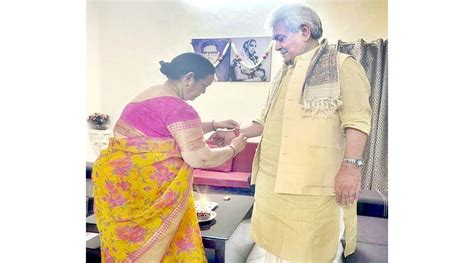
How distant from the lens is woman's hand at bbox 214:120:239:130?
859 millimetres

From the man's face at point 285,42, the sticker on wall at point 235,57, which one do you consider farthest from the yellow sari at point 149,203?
the man's face at point 285,42

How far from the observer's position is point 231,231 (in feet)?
2.77

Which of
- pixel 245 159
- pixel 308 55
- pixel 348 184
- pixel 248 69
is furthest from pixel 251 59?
pixel 348 184

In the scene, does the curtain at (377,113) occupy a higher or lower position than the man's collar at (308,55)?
lower

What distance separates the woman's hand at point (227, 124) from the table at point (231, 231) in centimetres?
16

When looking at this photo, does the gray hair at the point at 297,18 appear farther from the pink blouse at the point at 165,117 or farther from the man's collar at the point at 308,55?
the pink blouse at the point at 165,117

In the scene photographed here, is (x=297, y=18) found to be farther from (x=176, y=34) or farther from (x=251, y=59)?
(x=176, y=34)

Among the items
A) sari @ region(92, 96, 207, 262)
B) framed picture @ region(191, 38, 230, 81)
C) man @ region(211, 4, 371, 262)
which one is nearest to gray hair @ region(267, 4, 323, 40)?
man @ region(211, 4, 371, 262)

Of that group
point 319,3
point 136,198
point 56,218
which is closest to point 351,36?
point 319,3

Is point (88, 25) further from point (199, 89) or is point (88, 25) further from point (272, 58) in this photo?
point (272, 58)

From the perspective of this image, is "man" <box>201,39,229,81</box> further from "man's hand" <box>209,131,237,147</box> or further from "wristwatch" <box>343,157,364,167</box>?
"wristwatch" <box>343,157,364,167</box>

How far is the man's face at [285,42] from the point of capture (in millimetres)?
838

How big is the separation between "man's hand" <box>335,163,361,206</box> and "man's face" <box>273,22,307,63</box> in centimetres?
27

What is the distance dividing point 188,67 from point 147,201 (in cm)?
32
